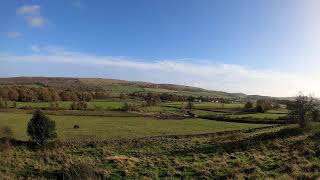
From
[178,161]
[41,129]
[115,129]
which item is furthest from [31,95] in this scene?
[178,161]

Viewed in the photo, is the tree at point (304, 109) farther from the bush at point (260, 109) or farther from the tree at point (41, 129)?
the bush at point (260, 109)

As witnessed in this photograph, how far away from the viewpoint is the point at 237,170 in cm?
1997

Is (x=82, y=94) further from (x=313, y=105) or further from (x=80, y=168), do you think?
(x=80, y=168)

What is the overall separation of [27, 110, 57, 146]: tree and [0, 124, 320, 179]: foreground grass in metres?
3.13

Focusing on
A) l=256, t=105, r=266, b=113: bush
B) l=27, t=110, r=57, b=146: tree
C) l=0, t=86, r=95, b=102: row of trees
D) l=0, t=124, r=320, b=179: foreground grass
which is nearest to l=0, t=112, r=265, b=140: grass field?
l=27, t=110, r=57, b=146: tree

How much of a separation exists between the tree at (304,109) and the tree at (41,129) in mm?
28042

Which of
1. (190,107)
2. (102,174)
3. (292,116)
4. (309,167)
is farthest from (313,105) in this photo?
(190,107)

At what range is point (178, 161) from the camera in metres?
24.9

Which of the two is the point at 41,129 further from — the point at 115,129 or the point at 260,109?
the point at 260,109

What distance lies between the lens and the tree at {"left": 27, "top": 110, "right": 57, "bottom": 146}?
36906 mm

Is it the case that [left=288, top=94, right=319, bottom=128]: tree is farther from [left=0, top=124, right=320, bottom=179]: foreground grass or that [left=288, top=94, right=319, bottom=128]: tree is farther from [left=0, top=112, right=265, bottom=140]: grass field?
[left=0, top=112, right=265, bottom=140]: grass field

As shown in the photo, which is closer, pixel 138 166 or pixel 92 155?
pixel 138 166

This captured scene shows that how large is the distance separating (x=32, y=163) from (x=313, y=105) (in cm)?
3502

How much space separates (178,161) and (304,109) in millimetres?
25678
